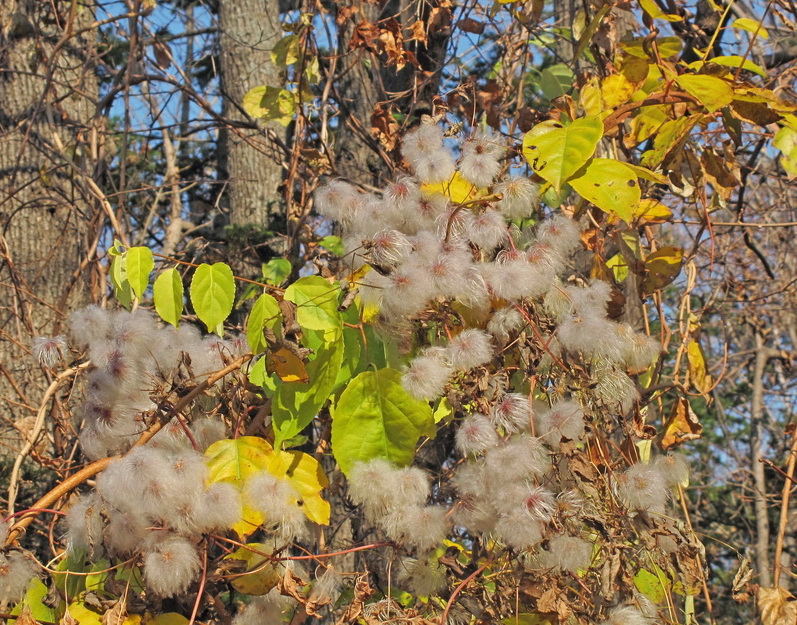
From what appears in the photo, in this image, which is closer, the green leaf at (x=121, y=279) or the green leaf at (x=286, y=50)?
the green leaf at (x=121, y=279)

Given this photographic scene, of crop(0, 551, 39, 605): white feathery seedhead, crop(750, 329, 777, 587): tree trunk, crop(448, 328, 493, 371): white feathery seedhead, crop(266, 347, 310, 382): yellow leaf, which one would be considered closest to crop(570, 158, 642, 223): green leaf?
crop(448, 328, 493, 371): white feathery seedhead

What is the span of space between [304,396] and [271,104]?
1.29m

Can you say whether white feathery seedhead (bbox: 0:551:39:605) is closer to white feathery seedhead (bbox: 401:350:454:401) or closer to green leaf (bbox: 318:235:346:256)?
white feathery seedhead (bbox: 401:350:454:401)

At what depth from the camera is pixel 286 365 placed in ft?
3.76

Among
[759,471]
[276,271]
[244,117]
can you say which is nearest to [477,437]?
[276,271]

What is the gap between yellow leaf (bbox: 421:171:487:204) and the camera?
142 cm

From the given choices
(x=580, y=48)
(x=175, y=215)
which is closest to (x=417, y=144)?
(x=580, y=48)

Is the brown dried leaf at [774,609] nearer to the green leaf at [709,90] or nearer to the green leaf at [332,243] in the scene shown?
the green leaf at [709,90]

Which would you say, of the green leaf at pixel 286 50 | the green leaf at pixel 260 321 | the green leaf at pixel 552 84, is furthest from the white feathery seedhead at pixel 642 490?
the green leaf at pixel 286 50

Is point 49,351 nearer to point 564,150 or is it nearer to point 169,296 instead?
point 169,296

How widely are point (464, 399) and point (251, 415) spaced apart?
1.45 feet

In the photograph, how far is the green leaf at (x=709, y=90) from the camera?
130 cm

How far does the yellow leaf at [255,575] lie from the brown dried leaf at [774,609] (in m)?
0.74

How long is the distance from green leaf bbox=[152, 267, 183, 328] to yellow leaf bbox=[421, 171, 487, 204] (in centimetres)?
45
